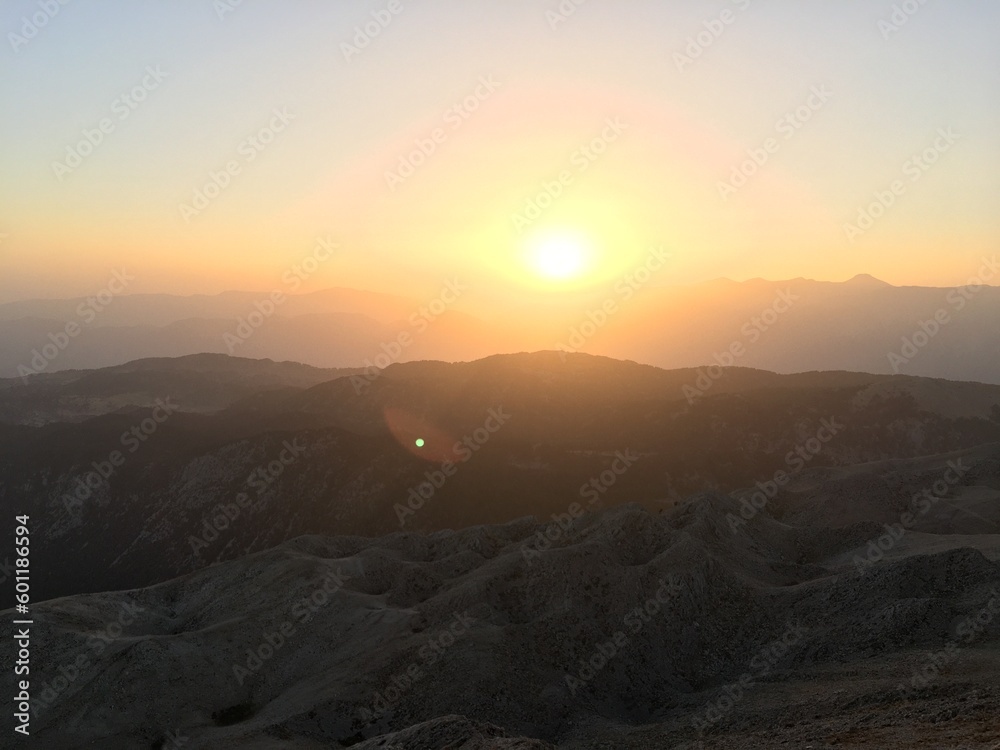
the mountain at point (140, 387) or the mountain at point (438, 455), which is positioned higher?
the mountain at point (140, 387)

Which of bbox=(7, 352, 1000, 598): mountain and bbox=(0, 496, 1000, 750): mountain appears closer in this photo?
bbox=(0, 496, 1000, 750): mountain

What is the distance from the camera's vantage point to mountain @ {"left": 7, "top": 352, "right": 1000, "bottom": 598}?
7606 centimetres

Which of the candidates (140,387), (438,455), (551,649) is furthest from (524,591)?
(140,387)

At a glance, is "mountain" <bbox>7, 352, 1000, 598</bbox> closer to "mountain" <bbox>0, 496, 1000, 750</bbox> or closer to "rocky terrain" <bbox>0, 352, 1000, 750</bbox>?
"rocky terrain" <bbox>0, 352, 1000, 750</bbox>

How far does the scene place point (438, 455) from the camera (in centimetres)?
8488

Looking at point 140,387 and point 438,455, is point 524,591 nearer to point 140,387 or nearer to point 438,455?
point 438,455

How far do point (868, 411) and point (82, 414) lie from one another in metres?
122

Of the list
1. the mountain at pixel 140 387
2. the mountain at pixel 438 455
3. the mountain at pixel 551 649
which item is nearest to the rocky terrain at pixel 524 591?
the mountain at pixel 551 649

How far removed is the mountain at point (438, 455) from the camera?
7606 centimetres

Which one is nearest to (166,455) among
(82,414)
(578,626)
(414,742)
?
(82,414)

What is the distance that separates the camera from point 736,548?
45156 mm

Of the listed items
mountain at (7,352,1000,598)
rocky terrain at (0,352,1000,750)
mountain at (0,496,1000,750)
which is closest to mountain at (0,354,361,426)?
mountain at (7,352,1000,598)

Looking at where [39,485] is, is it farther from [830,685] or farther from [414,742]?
[830,685]

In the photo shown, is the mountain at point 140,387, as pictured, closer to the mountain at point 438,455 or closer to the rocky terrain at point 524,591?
the mountain at point 438,455
